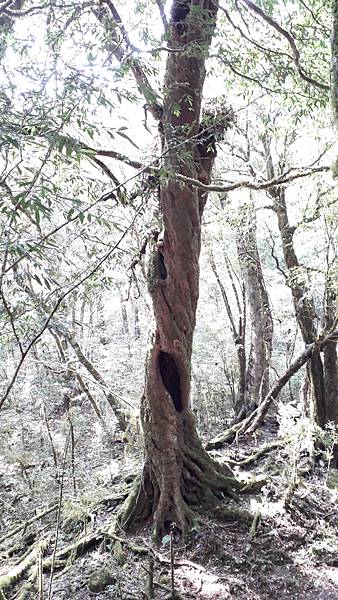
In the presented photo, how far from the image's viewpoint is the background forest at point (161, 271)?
246cm

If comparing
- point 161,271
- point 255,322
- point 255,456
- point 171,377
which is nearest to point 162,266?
point 161,271

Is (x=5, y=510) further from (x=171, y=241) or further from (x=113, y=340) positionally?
(x=113, y=340)

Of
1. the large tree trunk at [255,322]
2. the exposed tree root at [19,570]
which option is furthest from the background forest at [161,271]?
the large tree trunk at [255,322]

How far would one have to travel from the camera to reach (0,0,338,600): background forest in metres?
2.46

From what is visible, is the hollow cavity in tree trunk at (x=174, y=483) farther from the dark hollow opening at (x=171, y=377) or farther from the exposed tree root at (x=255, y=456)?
the exposed tree root at (x=255, y=456)

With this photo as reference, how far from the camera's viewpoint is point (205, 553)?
3.98m

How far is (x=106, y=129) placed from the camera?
2383mm

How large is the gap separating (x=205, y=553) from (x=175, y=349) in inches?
73.2

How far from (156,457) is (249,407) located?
4.24 metres

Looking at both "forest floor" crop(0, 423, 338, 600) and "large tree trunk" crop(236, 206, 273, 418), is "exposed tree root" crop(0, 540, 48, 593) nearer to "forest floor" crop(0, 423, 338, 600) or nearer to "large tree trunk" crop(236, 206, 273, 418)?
"forest floor" crop(0, 423, 338, 600)

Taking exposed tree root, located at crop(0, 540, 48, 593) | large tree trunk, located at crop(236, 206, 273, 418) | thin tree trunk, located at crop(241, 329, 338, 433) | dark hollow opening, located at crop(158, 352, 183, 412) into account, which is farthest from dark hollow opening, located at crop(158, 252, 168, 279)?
large tree trunk, located at crop(236, 206, 273, 418)

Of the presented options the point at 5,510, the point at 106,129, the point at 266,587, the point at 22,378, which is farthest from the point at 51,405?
the point at 106,129

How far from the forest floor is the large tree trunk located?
3.03m

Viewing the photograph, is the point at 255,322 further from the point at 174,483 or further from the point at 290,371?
the point at 174,483
